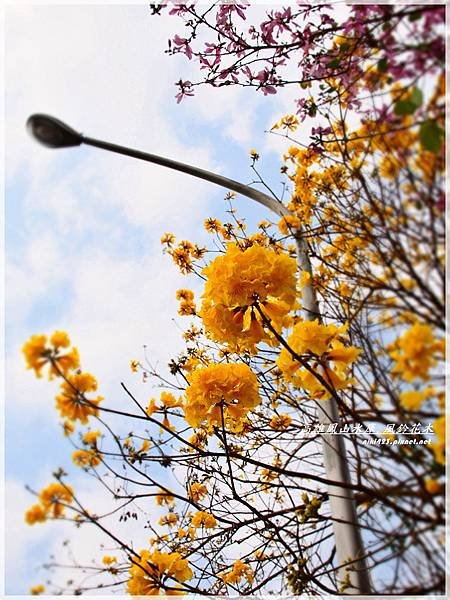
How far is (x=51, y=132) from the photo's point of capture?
657 mm

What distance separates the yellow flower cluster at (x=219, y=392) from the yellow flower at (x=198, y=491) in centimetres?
37

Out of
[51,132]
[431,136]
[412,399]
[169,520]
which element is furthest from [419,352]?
[169,520]

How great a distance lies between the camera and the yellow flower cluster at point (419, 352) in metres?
0.41

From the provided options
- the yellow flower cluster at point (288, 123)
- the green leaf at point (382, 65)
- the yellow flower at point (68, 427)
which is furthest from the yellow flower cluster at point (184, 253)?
the green leaf at point (382, 65)

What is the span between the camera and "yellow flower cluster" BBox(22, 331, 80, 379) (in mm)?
527

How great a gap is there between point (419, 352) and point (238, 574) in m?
0.72

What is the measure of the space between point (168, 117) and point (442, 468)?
35.1 inches

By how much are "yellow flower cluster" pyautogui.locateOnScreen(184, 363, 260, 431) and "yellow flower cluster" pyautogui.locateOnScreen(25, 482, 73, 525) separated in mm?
191

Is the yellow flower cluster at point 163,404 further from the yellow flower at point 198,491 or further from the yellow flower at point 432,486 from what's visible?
the yellow flower at point 432,486

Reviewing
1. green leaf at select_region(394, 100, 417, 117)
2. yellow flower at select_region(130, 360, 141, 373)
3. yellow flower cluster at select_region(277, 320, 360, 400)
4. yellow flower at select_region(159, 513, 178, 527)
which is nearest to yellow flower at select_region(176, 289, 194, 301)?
yellow flower at select_region(130, 360, 141, 373)

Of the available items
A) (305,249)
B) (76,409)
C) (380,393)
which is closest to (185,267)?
(305,249)

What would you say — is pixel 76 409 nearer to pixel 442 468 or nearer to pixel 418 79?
pixel 442 468

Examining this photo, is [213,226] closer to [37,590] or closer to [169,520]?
[169,520]

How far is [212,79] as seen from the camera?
3.10 ft
